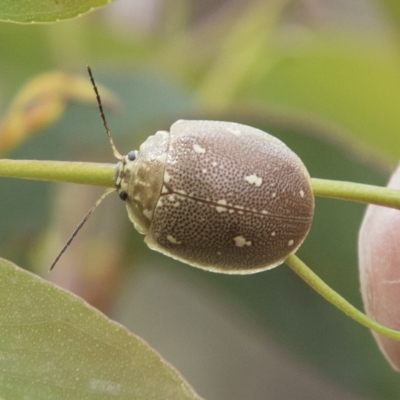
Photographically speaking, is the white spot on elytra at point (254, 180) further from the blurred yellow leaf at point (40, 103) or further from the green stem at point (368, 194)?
the blurred yellow leaf at point (40, 103)

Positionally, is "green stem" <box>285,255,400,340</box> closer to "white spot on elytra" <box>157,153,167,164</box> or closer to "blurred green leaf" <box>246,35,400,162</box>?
"white spot on elytra" <box>157,153,167,164</box>

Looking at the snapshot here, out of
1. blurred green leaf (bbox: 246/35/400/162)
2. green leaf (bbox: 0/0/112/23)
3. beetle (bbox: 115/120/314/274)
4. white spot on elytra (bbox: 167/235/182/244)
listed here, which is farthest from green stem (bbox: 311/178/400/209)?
blurred green leaf (bbox: 246/35/400/162)

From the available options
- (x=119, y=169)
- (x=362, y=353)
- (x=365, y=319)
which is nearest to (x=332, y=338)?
(x=362, y=353)

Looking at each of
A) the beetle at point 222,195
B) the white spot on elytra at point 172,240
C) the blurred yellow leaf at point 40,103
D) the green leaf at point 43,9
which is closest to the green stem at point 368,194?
the beetle at point 222,195

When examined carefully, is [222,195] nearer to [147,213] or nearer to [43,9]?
[147,213]

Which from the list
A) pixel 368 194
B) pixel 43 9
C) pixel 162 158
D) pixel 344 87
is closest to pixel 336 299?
pixel 368 194
